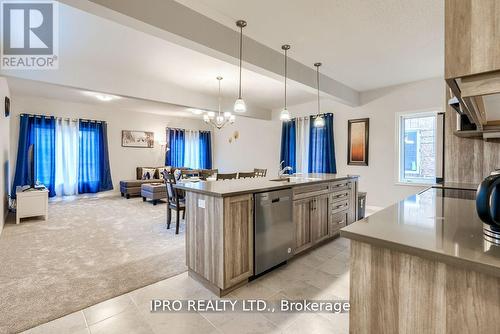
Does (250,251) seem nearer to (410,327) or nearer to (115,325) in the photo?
(115,325)

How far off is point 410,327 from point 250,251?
5.08 ft

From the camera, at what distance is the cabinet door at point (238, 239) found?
2143 mm

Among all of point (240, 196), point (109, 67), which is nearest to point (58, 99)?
point (109, 67)

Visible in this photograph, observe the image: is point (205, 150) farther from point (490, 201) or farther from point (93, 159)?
point (490, 201)

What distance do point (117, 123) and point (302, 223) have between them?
22.5 ft

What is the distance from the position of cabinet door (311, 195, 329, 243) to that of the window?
2.92 meters

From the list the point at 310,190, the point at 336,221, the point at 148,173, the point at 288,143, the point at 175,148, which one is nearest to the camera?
the point at 310,190

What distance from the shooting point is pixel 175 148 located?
8.76 m

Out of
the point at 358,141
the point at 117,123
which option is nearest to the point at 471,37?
the point at 358,141

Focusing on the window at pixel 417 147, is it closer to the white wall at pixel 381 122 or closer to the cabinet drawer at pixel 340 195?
the white wall at pixel 381 122

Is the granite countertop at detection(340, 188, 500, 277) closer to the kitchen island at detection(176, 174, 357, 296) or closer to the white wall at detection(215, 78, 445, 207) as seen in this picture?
the kitchen island at detection(176, 174, 357, 296)

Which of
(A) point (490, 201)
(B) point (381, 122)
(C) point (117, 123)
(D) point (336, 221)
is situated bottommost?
(D) point (336, 221)

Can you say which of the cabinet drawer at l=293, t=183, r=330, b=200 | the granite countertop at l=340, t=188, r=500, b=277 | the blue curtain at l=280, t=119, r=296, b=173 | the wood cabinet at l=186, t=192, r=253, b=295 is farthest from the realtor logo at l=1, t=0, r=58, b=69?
the blue curtain at l=280, t=119, r=296, b=173

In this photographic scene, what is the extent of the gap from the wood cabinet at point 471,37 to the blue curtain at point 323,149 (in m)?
5.51
